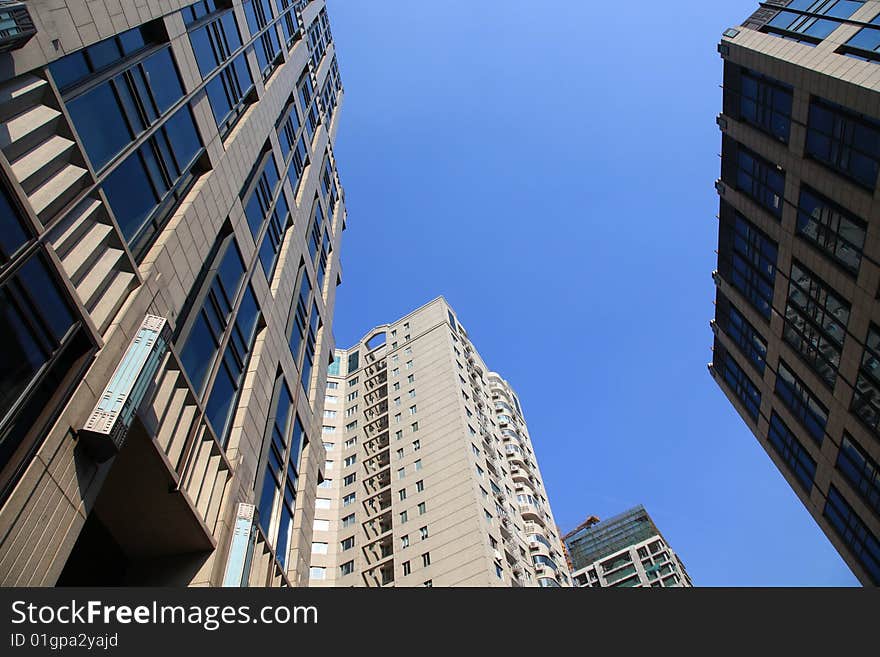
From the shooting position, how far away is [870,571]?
29.7m

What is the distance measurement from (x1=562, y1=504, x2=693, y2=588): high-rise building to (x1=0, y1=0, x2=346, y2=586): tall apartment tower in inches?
3910

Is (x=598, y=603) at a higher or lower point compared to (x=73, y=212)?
lower

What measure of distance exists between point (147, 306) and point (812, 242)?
2769 cm

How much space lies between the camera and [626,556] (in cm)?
12019

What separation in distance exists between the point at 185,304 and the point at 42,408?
21.5 feet

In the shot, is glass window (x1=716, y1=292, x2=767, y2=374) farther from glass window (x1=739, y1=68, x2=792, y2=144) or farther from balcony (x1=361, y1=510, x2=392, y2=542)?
balcony (x1=361, y1=510, x2=392, y2=542)

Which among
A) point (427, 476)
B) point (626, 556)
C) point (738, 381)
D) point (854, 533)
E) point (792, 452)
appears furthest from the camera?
point (626, 556)

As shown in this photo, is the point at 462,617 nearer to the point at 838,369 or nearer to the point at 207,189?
the point at 207,189

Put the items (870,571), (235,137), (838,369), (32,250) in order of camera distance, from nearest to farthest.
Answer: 1. (32,250)
2. (235,137)
3. (838,369)
4. (870,571)

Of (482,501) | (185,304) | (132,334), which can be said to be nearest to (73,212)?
(132,334)

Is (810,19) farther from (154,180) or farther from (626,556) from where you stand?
(626,556)

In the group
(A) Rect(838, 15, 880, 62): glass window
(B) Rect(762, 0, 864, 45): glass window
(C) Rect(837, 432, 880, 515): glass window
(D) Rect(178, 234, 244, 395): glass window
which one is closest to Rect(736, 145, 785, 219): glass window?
(B) Rect(762, 0, 864, 45): glass window

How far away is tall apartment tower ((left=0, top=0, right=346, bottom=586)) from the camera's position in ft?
33.9

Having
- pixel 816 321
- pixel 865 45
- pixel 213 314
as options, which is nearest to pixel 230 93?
pixel 213 314
